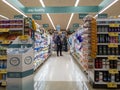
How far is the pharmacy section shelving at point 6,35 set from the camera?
16.3 feet

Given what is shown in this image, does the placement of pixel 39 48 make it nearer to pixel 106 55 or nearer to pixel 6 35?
pixel 6 35

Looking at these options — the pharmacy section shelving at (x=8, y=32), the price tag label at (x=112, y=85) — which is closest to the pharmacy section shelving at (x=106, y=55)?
the price tag label at (x=112, y=85)

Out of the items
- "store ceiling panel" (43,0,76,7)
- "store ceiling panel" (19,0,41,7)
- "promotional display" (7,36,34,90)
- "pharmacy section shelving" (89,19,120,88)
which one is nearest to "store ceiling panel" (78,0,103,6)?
"store ceiling panel" (43,0,76,7)

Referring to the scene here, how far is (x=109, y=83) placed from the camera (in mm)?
4820

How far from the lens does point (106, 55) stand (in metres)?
4.89

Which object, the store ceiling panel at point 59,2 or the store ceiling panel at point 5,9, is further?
the store ceiling panel at point 5,9

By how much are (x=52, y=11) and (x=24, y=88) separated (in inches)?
378

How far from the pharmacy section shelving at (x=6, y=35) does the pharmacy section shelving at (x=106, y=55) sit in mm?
2157

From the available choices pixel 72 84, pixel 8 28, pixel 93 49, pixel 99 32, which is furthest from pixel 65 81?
pixel 8 28

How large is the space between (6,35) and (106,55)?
2.81 meters

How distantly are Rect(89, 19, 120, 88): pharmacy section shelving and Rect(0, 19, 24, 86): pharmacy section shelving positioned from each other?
2.16m

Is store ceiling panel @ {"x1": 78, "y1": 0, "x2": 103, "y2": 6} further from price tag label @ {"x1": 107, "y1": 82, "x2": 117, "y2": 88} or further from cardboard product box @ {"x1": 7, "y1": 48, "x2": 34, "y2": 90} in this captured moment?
cardboard product box @ {"x1": 7, "y1": 48, "x2": 34, "y2": 90}

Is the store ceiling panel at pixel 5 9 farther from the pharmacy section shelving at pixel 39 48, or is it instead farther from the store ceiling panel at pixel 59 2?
the pharmacy section shelving at pixel 39 48

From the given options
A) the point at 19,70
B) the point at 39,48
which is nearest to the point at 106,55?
the point at 19,70
